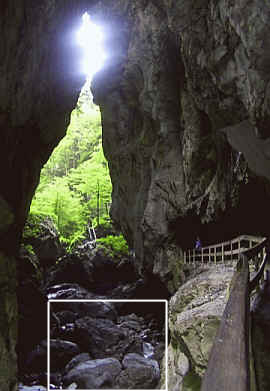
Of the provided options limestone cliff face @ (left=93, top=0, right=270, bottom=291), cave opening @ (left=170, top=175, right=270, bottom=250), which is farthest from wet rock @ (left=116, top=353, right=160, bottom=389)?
cave opening @ (left=170, top=175, right=270, bottom=250)

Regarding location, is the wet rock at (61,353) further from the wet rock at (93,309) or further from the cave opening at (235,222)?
the cave opening at (235,222)

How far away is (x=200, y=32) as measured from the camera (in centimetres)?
876

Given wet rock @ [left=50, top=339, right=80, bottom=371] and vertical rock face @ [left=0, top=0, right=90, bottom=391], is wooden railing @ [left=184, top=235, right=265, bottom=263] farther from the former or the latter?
wet rock @ [left=50, top=339, right=80, bottom=371]

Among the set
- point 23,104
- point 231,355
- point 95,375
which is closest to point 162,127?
point 23,104

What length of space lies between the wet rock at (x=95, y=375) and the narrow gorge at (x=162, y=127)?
11.1 feet

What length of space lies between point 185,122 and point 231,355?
1462 cm

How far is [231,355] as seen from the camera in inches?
56.9

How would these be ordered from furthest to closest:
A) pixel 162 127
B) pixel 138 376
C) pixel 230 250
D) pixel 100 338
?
pixel 162 127 < pixel 100 338 < pixel 230 250 < pixel 138 376

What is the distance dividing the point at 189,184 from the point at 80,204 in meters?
26.6

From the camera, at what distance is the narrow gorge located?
20.0 feet

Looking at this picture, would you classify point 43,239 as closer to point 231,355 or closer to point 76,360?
point 76,360

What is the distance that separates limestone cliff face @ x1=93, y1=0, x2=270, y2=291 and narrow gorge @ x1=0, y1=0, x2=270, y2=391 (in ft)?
0.16

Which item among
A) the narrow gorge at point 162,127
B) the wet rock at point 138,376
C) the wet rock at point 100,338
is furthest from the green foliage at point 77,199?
the wet rock at point 138,376

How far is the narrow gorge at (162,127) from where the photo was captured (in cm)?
610
